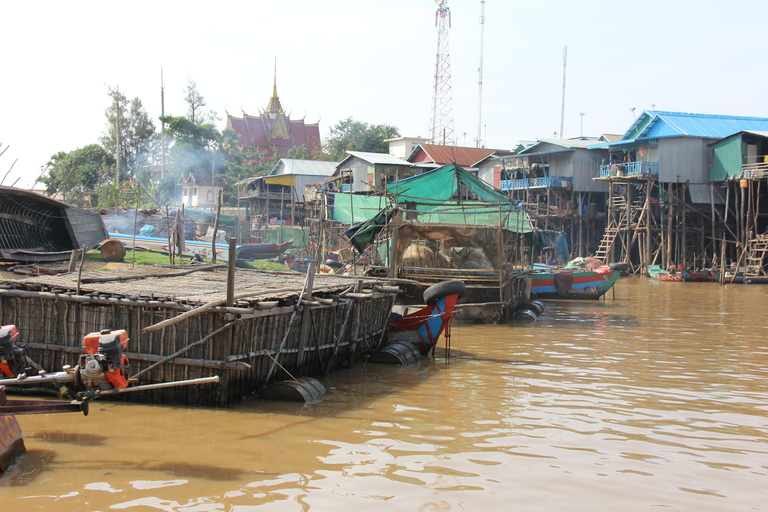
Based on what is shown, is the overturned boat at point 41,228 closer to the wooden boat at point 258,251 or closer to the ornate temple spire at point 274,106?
the wooden boat at point 258,251

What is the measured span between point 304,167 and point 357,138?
1268 cm

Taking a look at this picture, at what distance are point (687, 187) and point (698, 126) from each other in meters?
3.28

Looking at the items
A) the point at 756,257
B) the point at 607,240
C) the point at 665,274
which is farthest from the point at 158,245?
the point at 756,257

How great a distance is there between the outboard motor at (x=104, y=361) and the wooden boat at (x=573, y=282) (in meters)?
17.1

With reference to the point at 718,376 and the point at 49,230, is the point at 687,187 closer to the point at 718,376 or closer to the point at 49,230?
the point at 718,376

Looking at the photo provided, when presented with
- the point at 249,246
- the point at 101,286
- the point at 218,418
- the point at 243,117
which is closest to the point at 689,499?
the point at 218,418

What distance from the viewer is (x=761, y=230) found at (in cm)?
3222

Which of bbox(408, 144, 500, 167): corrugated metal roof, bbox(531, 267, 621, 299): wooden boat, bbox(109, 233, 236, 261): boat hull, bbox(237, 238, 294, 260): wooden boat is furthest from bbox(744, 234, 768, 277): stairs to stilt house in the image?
bbox(109, 233, 236, 261): boat hull

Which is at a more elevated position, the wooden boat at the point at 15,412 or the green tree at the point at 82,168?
the green tree at the point at 82,168

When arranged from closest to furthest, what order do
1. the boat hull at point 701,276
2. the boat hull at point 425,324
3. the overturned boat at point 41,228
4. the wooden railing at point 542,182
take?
the boat hull at point 425,324, the overturned boat at point 41,228, the boat hull at point 701,276, the wooden railing at point 542,182

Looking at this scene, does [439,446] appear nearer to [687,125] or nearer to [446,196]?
[446,196]

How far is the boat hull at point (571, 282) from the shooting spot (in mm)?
21344

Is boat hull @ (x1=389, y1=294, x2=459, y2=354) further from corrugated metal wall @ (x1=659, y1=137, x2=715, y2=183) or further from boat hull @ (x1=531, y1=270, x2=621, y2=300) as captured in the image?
corrugated metal wall @ (x1=659, y1=137, x2=715, y2=183)

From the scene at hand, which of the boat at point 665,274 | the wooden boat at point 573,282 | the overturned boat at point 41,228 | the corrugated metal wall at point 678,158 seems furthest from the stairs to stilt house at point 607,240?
the overturned boat at point 41,228
